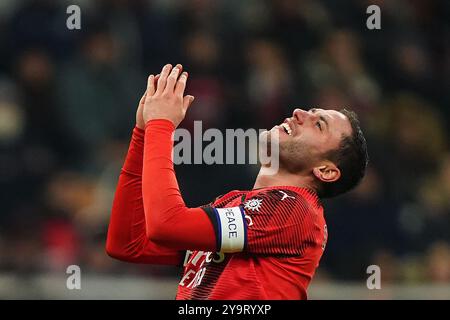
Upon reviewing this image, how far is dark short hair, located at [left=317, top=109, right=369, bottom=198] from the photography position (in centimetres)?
331

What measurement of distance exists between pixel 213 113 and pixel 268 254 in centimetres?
314

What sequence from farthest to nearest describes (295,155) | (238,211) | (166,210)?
(295,155)
(238,211)
(166,210)

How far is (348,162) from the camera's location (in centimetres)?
332

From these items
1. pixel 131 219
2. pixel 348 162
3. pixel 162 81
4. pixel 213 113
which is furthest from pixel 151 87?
pixel 213 113

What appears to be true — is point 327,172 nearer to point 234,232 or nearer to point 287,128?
point 287,128

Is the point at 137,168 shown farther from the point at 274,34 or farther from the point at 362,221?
the point at 274,34

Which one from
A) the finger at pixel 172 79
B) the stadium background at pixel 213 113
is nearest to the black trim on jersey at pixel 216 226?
the finger at pixel 172 79

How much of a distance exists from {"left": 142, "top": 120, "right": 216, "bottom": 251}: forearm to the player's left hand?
81mm

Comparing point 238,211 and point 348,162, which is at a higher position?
point 348,162

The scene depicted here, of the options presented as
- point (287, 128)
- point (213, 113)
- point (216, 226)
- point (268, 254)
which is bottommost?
point (268, 254)

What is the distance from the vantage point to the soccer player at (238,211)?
281 cm

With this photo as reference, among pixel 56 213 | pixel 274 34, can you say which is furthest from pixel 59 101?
pixel 274 34

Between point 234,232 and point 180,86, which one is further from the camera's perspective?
point 180,86

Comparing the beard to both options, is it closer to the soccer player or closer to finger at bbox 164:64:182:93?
the soccer player
